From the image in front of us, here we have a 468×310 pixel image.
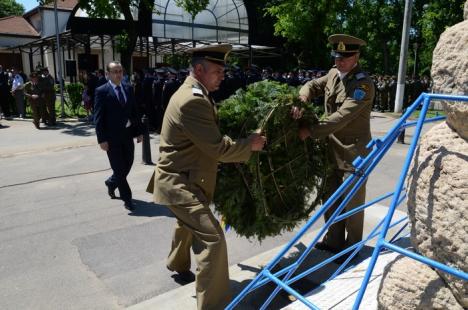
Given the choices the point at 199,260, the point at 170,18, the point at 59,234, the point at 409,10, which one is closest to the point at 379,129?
the point at 409,10

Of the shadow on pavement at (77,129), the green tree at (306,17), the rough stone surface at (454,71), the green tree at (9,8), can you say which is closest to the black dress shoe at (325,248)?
the rough stone surface at (454,71)

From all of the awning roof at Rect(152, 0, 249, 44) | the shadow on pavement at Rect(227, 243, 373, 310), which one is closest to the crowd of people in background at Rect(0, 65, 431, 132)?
the shadow on pavement at Rect(227, 243, 373, 310)

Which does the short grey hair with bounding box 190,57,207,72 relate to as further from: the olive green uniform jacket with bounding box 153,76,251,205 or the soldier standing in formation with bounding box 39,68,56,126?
the soldier standing in formation with bounding box 39,68,56,126

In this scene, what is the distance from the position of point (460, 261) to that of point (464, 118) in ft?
1.81

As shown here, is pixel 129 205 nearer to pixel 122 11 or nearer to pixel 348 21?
pixel 122 11

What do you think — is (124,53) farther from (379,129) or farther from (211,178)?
(211,178)

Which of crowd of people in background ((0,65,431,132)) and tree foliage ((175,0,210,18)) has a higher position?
tree foliage ((175,0,210,18))

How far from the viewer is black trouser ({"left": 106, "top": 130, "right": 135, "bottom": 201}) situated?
Result: 5797 mm

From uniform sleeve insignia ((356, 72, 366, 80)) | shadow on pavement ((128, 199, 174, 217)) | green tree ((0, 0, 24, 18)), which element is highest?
green tree ((0, 0, 24, 18))

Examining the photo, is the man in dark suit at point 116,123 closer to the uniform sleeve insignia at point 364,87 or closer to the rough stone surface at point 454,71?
the uniform sleeve insignia at point 364,87

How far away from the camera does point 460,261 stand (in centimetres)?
165

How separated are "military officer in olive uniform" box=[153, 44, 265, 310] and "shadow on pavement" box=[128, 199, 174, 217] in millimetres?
2584

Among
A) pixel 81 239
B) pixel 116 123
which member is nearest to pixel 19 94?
pixel 116 123

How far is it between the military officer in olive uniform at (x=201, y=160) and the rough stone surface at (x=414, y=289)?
130 centimetres
